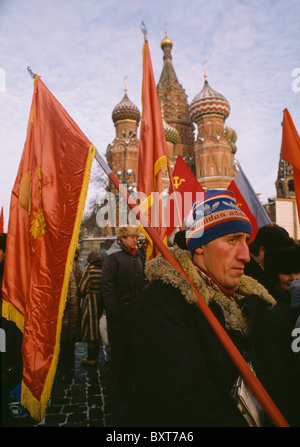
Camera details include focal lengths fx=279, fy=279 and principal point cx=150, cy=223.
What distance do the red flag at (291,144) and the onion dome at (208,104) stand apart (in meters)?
35.1

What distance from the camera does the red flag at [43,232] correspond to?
226 cm

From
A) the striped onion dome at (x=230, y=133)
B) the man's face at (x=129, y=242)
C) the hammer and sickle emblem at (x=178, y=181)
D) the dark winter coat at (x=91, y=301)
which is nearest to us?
the man's face at (x=129, y=242)

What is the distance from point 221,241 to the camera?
1561 mm

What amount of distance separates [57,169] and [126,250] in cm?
178

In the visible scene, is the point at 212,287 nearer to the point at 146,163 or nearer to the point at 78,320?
the point at 146,163

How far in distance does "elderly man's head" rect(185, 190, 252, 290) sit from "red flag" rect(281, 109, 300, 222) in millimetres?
2121

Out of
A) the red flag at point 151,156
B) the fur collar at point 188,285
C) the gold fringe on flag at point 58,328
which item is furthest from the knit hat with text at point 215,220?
the red flag at point 151,156

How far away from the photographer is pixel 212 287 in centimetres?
149

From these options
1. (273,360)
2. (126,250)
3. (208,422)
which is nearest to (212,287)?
(273,360)

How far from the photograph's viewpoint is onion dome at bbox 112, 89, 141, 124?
124 feet

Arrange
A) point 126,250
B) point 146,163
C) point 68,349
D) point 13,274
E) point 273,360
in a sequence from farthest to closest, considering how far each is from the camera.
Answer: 1. point 68,349
2. point 126,250
3. point 146,163
4. point 13,274
5. point 273,360

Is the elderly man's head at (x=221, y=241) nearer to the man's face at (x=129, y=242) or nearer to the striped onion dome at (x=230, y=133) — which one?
the man's face at (x=129, y=242)

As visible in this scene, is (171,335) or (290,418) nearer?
(171,335)

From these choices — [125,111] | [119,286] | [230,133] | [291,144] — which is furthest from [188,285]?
[230,133]
